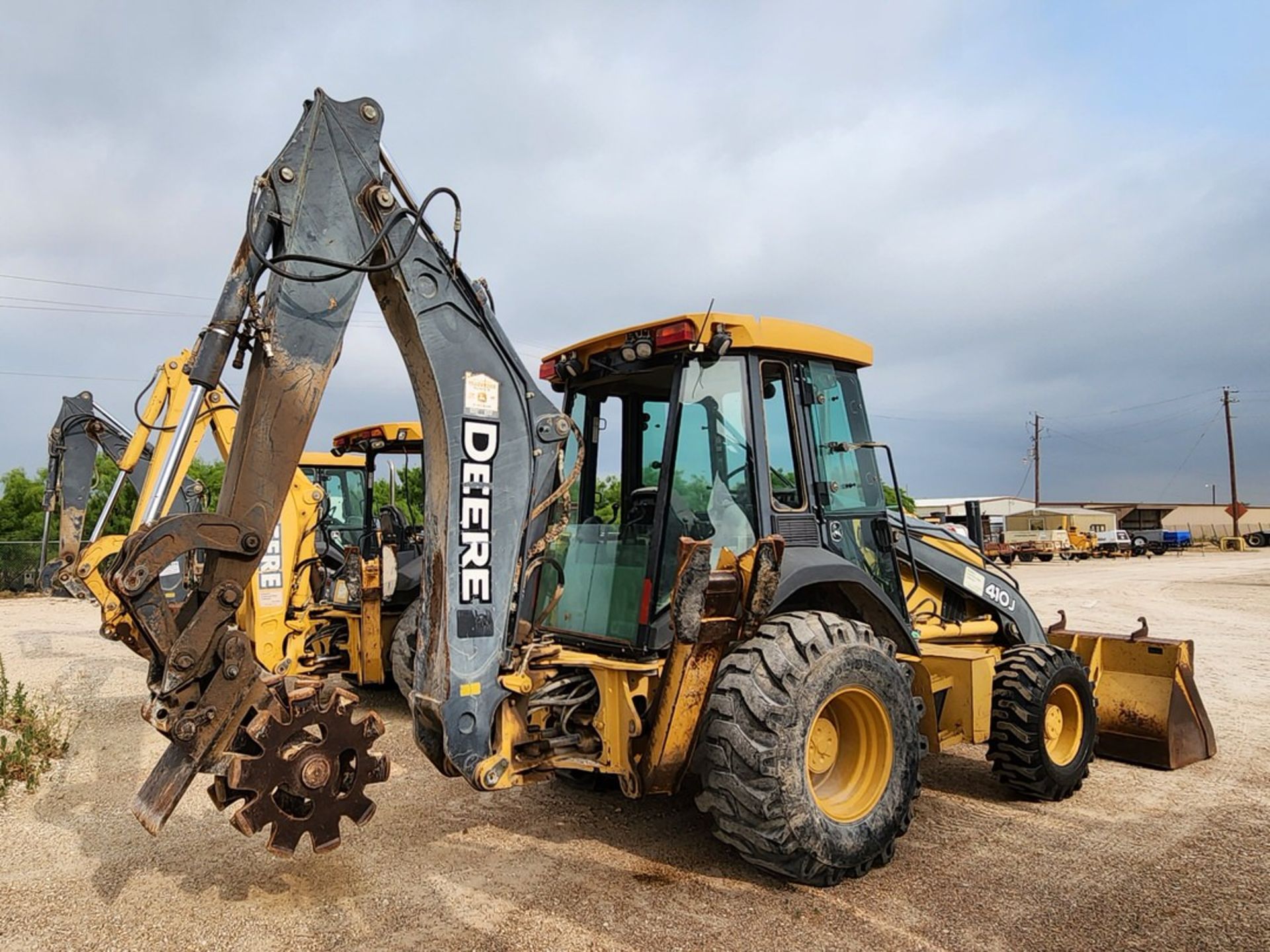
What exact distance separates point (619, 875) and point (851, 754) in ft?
4.17

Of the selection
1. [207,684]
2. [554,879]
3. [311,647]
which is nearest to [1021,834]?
[554,879]

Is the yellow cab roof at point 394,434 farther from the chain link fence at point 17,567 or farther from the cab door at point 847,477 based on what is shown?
the chain link fence at point 17,567

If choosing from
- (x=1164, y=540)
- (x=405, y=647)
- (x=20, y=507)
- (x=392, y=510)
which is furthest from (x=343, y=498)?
(x=1164, y=540)

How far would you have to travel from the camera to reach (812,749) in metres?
4.27

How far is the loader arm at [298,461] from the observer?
126 inches

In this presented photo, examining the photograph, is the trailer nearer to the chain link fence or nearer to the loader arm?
Answer: the chain link fence

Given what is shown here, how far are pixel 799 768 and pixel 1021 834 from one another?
177cm

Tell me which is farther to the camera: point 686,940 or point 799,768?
point 799,768

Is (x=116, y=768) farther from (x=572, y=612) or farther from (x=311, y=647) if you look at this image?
(x=572, y=612)

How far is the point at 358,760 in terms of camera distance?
3436 millimetres

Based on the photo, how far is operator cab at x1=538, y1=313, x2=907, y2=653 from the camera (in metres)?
4.35

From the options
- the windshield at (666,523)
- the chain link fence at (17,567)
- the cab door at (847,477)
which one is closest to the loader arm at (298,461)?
the windshield at (666,523)

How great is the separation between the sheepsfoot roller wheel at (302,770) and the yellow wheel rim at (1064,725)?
414 centimetres

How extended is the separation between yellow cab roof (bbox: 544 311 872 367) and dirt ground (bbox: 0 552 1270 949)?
101 inches
